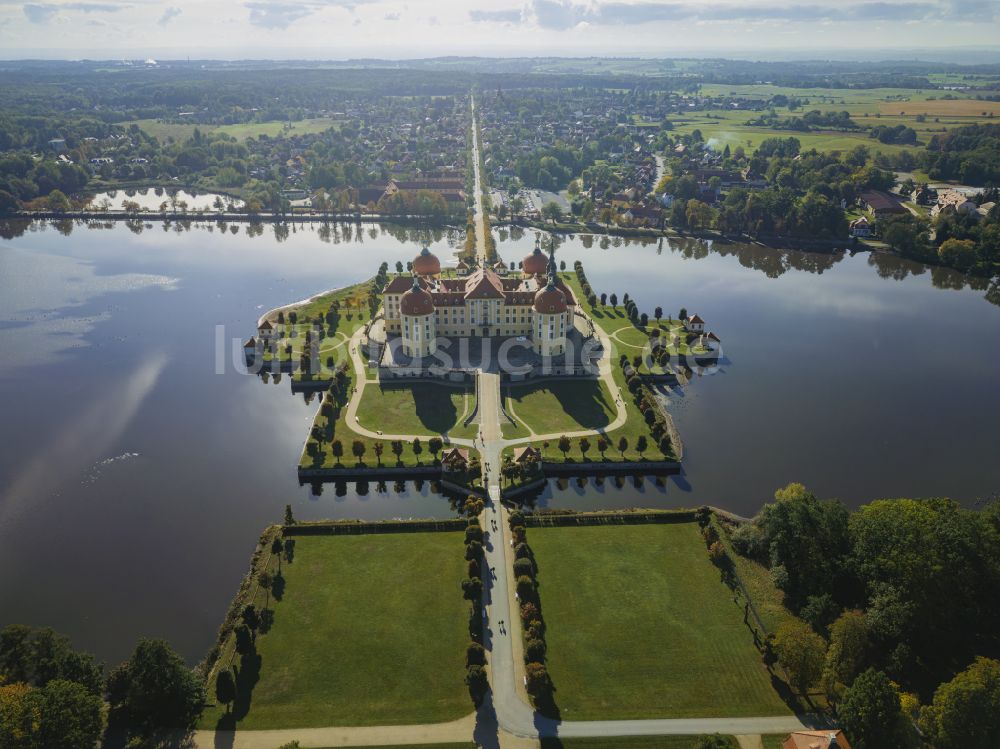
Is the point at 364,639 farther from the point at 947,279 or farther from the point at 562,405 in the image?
the point at 947,279

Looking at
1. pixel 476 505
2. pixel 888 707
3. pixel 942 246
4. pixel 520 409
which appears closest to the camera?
pixel 888 707

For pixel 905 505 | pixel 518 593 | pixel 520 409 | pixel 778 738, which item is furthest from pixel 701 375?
pixel 778 738

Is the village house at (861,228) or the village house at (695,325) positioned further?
the village house at (861,228)

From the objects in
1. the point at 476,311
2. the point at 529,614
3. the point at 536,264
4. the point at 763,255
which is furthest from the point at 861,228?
the point at 529,614

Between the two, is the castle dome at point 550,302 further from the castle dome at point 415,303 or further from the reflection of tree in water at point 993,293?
the reflection of tree in water at point 993,293

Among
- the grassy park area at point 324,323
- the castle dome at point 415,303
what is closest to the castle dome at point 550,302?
the castle dome at point 415,303

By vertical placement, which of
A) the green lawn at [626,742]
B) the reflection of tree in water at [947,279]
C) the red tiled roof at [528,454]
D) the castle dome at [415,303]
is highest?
the castle dome at [415,303]

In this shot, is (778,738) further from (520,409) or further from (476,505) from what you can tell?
(520,409)
